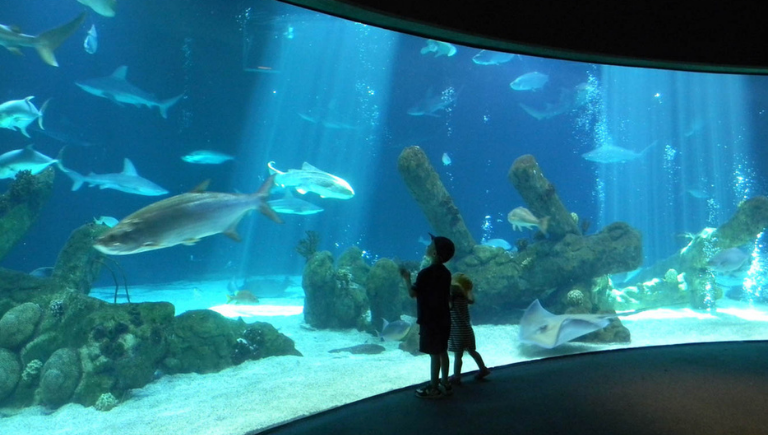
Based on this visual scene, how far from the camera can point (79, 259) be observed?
26.4 ft

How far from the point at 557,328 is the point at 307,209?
28.9ft

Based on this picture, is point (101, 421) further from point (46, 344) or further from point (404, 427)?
point (404, 427)

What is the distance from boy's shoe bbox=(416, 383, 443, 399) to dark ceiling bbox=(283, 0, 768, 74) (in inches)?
108

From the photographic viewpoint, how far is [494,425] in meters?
2.66

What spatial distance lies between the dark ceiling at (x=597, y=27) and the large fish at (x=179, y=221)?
100 inches

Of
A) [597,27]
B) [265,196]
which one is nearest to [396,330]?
[265,196]

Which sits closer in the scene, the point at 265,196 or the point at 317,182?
the point at 265,196

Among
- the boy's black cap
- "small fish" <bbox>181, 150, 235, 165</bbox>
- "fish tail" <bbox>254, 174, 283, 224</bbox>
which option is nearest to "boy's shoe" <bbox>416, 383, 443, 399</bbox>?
the boy's black cap

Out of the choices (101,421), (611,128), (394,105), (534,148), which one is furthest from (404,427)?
(611,128)

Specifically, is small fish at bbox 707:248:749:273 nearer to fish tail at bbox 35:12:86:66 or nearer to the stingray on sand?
the stingray on sand

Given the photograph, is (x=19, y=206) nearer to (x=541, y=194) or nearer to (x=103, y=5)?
(x=103, y=5)

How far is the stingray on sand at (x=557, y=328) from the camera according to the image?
17.6 feet

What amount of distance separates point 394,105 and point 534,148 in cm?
957

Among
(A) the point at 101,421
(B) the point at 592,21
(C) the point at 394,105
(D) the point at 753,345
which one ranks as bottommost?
(A) the point at 101,421
